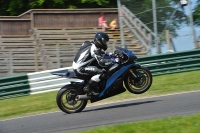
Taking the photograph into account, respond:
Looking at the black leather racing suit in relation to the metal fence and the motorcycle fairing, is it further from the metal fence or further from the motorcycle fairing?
the metal fence

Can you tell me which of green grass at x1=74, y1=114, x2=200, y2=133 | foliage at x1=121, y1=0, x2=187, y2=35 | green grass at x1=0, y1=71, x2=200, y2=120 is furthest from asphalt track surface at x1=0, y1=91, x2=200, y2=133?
foliage at x1=121, y1=0, x2=187, y2=35

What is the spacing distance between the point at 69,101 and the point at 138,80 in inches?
65.4

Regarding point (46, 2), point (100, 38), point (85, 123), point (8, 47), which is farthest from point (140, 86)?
point (46, 2)

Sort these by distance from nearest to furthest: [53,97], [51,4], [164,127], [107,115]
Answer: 1. [164,127]
2. [107,115]
3. [53,97]
4. [51,4]

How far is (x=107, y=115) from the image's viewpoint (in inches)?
403

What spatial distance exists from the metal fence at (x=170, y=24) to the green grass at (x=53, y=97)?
1.19m

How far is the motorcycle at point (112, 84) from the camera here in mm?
11172

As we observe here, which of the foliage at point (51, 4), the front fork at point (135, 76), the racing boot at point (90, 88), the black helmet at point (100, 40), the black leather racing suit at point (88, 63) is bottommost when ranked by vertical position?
the racing boot at point (90, 88)

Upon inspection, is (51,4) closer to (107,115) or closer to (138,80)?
(138,80)

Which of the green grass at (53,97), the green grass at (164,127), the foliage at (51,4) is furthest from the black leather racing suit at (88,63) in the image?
the foliage at (51,4)

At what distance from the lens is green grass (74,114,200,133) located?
25.2ft

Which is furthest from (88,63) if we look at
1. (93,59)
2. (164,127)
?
(164,127)

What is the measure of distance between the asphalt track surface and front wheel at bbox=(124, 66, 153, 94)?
358 millimetres

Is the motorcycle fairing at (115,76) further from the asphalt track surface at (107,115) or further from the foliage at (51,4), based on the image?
the foliage at (51,4)
